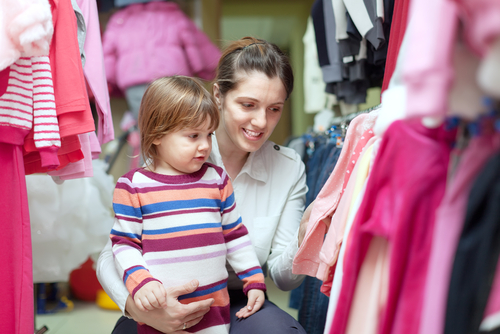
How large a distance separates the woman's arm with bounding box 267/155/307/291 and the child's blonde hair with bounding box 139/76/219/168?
1.33ft

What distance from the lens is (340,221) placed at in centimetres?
84

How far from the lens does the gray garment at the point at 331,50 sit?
1938mm

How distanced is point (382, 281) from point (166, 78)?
2.56 feet

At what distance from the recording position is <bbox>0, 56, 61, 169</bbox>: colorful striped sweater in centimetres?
104

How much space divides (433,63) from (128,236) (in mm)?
789

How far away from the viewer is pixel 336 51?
1968mm

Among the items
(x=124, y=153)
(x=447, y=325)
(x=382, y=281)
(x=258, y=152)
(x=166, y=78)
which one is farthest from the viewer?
(x=124, y=153)

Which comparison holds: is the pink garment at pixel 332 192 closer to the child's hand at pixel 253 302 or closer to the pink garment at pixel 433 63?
the child's hand at pixel 253 302

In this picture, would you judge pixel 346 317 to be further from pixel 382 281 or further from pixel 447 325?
pixel 447 325

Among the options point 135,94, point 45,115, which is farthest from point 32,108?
point 135,94

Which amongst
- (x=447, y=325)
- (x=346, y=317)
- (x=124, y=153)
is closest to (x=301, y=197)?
(x=346, y=317)

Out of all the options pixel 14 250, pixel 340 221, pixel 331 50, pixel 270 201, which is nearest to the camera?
pixel 340 221

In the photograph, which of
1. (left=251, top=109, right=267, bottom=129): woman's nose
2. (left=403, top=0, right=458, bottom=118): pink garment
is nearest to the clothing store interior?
(left=403, top=0, right=458, bottom=118): pink garment

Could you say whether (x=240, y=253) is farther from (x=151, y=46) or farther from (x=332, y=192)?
(x=151, y=46)
